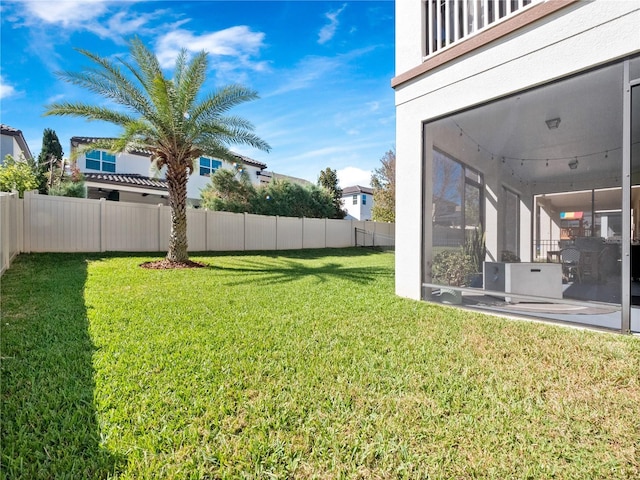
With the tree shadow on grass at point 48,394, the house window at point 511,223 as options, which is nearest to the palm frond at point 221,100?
the tree shadow on grass at point 48,394

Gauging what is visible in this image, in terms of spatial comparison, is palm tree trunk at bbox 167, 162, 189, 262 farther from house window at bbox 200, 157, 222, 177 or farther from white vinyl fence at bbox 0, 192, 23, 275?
house window at bbox 200, 157, 222, 177

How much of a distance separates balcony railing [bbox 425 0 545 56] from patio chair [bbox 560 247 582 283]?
4.84m

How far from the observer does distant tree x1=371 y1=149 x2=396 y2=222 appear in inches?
1040

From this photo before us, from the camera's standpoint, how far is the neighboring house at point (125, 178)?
1891 centimetres

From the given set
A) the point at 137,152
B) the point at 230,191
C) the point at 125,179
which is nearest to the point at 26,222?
the point at 125,179

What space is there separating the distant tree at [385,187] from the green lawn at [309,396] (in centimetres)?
2214

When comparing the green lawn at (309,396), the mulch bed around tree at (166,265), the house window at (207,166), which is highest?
the house window at (207,166)

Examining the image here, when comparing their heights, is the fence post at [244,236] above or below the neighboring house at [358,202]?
below

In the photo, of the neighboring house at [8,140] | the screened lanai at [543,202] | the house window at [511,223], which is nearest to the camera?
the screened lanai at [543,202]

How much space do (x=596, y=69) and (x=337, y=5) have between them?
19.1ft

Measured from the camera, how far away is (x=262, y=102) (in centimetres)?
1189

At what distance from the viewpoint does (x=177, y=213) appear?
11.1 metres

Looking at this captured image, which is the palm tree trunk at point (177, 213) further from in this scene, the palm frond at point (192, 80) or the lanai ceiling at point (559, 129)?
the lanai ceiling at point (559, 129)

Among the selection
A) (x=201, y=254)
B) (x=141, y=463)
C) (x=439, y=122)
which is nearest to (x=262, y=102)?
(x=201, y=254)
